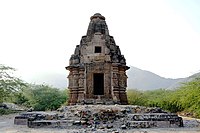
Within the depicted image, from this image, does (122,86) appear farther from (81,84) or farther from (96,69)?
(81,84)

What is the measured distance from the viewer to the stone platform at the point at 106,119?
10.7m

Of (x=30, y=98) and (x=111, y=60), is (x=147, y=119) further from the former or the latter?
(x=30, y=98)

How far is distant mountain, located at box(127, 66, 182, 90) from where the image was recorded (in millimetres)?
104688

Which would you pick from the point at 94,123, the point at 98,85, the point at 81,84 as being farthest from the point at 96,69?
the point at 94,123

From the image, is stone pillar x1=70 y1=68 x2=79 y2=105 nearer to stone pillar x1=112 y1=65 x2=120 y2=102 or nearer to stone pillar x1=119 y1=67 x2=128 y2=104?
stone pillar x1=112 y1=65 x2=120 y2=102

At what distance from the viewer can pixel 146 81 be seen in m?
111

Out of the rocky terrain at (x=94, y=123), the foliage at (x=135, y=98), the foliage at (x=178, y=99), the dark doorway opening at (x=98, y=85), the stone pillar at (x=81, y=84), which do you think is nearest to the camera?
the rocky terrain at (x=94, y=123)

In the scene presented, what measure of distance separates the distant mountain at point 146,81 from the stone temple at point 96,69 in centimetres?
8535

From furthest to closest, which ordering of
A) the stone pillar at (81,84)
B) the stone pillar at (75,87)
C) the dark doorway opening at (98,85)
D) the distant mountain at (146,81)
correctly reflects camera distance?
the distant mountain at (146,81)
the dark doorway opening at (98,85)
the stone pillar at (75,87)
the stone pillar at (81,84)

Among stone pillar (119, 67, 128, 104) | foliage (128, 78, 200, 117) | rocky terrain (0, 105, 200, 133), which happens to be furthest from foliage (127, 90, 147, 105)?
rocky terrain (0, 105, 200, 133)

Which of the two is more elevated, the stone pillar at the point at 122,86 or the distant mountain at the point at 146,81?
the distant mountain at the point at 146,81

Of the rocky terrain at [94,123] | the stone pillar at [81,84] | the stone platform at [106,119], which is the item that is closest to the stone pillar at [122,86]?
the stone pillar at [81,84]

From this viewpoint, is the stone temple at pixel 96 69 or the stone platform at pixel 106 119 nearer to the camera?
the stone platform at pixel 106 119

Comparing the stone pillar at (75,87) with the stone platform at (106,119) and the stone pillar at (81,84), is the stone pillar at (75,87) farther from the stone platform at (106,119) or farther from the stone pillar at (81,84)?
the stone platform at (106,119)
